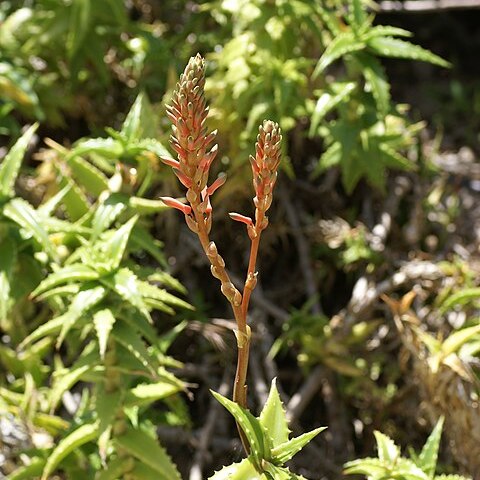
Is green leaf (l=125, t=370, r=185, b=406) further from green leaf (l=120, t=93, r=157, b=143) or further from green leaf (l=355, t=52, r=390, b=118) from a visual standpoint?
green leaf (l=355, t=52, r=390, b=118)

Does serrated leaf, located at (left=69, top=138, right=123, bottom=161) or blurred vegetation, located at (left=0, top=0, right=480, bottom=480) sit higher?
serrated leaf, located at (left=69, top=138, right=123, bottom=161)

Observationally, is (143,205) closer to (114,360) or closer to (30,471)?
(114,360)

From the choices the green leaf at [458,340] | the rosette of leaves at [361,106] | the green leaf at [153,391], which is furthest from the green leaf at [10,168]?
the green leaf at [458,340]

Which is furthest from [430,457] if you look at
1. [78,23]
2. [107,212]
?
[78,23]

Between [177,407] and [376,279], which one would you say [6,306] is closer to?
[177,407]

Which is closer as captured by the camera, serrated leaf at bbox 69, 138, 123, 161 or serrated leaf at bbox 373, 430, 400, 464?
serrated leaf at bbox 373, 430, 400, 464

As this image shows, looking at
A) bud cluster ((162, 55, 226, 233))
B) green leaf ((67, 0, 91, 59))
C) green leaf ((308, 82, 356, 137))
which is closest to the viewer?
bud cluster ((162, 55, 226, 233))

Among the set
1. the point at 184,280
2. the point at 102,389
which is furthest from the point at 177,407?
the point at 184,280

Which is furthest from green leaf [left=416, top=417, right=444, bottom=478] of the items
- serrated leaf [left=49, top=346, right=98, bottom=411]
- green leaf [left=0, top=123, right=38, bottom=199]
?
green leaf [left=0, top=123, right=38, bottom=199]
